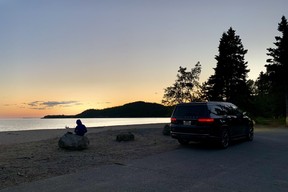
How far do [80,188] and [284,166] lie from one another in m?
6.24

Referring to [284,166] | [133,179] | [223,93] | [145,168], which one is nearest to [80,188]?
[133,179]

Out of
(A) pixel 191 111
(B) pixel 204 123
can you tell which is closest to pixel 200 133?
(B) pixel 204 123

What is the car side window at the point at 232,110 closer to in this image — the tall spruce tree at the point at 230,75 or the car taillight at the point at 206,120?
the car taillight at the point at 206,120

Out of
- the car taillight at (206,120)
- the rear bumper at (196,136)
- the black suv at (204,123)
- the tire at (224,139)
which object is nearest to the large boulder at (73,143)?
the black suv at (204,123)

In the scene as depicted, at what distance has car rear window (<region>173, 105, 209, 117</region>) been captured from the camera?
12.7 m

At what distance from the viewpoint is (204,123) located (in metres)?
12.5

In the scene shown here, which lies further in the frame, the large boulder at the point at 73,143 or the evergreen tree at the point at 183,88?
the evergreen tree at the point at 183,88

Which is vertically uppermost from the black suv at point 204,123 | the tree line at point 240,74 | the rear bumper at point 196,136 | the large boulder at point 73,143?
the tree line at point 240,74

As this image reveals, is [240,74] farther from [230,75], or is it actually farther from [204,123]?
[204,123]

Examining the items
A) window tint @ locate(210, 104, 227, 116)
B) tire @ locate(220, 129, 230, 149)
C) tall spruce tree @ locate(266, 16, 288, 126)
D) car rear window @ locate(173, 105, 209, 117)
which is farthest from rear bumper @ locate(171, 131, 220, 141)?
tall spruce tree @ locate(266, 16, 288, 126)

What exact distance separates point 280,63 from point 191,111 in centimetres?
2687

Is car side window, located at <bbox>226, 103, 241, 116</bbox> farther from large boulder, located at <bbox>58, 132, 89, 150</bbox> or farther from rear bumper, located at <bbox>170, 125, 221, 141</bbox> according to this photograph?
large boulder, located at <bbox>58, 132, 89, 150</bbox>

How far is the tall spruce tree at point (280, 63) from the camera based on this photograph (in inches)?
1366

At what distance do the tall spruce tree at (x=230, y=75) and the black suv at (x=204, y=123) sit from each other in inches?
991
